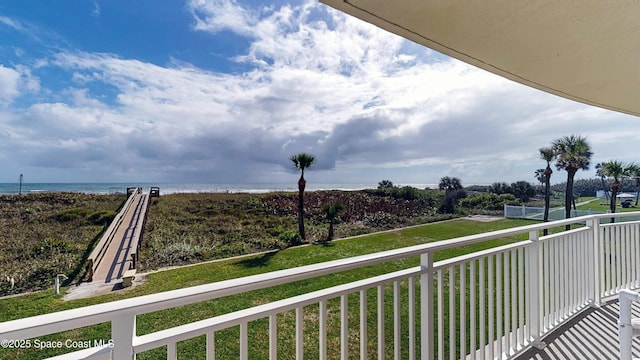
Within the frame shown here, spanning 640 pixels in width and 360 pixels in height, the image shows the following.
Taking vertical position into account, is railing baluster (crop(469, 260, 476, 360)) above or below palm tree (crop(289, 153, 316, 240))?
below

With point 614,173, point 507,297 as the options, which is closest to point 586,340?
point 507,297

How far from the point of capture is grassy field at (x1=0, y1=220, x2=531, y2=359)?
322 cm

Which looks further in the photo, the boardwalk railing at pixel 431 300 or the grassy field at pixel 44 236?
the grassy field at pixel 44 236

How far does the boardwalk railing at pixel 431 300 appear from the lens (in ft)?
2.19

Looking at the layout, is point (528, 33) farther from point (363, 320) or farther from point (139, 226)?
point (139, 226)

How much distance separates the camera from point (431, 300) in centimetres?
133

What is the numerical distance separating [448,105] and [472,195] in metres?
3.19

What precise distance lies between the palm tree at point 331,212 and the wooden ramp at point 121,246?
5.11 meters

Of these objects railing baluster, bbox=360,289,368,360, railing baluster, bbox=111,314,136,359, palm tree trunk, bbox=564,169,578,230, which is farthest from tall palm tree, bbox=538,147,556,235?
railing baluster, bbox=111,314,136,359

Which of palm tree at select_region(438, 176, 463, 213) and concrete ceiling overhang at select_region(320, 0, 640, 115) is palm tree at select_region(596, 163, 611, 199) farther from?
concrete ceiling overhang at select_region(320, 0, 640, 115)

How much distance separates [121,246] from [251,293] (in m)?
3.62

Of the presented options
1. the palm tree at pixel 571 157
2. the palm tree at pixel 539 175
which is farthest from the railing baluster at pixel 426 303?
the palm tree at pixel 539 175

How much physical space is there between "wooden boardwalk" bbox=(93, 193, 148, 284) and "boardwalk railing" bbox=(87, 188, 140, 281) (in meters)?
0.05

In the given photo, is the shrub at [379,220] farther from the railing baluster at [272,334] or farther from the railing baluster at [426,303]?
the railing baluster at [272,334]
